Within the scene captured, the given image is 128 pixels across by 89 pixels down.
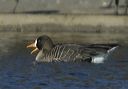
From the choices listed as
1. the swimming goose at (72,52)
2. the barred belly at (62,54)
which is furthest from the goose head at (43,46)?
the barred belly at (62,54)

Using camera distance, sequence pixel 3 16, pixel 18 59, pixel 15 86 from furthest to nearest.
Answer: pixel 3 16 → pixel 18 59 → pixel 15 86

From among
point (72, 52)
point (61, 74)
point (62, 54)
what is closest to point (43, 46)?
point (62, 54)

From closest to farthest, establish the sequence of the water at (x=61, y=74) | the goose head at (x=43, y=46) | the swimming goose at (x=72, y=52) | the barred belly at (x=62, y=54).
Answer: the water at (x=61, y=74) → the swimming goose at (x=72, y=52) → the barred belly at (x=62, y=54) → the goose head at (x=43, y=46)

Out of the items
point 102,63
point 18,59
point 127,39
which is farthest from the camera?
point 127,39

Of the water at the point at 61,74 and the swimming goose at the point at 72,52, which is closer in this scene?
the water at the point at 61,74

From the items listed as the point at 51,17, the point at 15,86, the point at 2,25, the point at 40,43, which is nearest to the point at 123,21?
the point at 51,17

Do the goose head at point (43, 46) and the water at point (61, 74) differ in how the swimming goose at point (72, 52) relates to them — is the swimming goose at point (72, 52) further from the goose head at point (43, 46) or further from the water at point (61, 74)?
the water at point (61, 74)

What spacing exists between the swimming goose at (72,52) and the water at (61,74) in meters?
0.31

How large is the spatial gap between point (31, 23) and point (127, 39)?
859cm

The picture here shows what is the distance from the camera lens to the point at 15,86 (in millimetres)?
16047

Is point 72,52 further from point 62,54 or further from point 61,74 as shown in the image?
point 61,74

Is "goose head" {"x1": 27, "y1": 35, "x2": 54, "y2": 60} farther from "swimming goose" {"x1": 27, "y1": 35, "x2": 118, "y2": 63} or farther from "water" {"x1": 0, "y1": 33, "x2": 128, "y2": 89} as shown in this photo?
"water" {"x1": 0, "y1": 33, "x2": 128, "y2": 89}

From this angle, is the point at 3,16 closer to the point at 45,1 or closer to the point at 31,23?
the point at 31,23

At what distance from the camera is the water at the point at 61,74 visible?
16281mm
